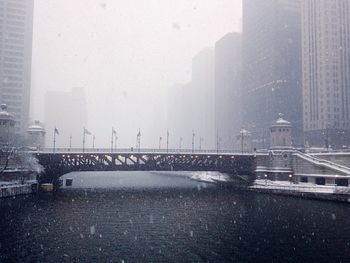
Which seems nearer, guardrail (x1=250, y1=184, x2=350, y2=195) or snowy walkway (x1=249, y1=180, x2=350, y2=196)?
→ guardrail (x1=250, y1=184, x2=350, y2=195)

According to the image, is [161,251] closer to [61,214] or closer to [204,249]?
[204,249]

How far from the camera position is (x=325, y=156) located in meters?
83.0

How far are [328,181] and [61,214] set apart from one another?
54.4 m

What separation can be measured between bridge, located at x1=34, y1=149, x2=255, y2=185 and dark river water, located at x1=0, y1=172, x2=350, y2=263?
28058 millimetres

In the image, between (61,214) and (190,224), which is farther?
(61,214)

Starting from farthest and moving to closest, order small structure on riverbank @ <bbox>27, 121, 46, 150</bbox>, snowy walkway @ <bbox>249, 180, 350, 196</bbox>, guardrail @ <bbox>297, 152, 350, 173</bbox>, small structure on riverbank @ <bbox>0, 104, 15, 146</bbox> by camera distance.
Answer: small structure on riverbank @ <bbox>27, 121, 46, 150</bbox>, small structure on riverbank @ <bbox>0, 104, 15, 146</bbox>, guardrail @ <bbox>297, 152, 350, 173</bbox>, snowy walkway @ <bbox>249, 180, 350, 196</bbox>

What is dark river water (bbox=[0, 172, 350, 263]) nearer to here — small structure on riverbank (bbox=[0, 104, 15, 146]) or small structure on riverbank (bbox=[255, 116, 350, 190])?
small structure on riverbank (bbox=[255, 116, 350, 190])

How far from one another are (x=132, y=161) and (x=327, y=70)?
11913 centimetres

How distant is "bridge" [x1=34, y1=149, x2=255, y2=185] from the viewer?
9238 cm

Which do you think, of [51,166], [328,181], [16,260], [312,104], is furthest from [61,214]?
[312,104]

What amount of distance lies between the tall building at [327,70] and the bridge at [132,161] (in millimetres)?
81754

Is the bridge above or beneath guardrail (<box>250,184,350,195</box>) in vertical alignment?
above

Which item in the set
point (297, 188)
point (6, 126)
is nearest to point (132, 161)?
point (6, 126)

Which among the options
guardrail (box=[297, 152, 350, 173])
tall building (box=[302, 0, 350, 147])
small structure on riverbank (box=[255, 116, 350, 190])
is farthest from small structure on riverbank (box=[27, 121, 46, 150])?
tall building (box=[302, 0, 350, 147])
